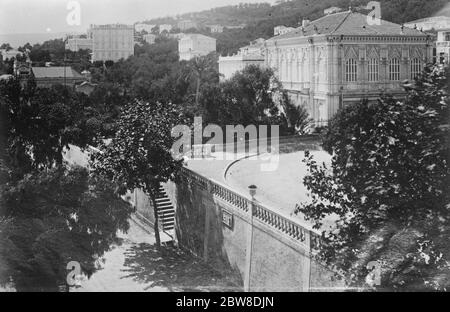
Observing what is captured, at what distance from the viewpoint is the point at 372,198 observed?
12.1 m

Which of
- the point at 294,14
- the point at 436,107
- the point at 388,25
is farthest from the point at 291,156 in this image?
the point at 294,14

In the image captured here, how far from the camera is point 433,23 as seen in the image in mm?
72688

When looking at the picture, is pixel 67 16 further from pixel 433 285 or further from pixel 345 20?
pixel 345 20

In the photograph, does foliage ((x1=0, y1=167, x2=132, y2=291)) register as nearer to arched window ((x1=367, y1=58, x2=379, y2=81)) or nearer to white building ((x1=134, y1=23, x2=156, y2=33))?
arched window ((x1=367, y1=58, x2=379, y2=81))

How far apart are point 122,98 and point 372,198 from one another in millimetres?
52805

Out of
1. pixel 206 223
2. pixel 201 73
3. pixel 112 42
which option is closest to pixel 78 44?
pixel 112 42

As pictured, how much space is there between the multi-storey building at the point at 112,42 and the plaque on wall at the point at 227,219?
4746 centimetres

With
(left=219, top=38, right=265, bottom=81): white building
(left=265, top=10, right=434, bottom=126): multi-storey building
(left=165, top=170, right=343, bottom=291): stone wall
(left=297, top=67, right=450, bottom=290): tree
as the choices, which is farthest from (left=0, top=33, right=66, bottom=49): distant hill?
(left=219, top=38, right=265, bottom=81): white building

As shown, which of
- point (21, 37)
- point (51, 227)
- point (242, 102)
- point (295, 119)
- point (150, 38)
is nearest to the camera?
point (51, 227)

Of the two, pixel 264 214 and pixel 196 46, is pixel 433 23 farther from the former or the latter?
pixel 264 214

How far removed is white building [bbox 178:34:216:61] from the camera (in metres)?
90.8

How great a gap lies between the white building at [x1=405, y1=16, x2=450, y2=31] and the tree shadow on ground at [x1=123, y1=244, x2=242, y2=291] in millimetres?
57397

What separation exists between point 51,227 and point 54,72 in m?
83.2

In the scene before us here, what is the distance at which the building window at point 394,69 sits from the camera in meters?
49.9
